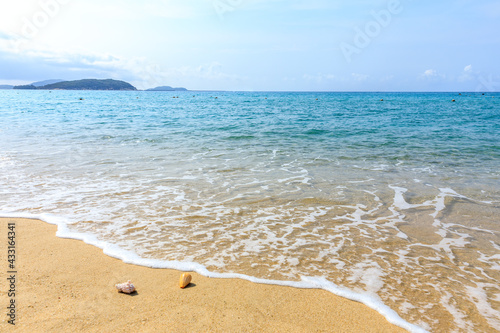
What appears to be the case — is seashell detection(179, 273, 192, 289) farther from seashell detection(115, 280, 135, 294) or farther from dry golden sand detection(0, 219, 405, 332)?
seashell detection(115, 280, 135, 294)

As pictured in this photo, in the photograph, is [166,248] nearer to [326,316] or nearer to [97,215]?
[97,215]

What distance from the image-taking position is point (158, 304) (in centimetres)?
345

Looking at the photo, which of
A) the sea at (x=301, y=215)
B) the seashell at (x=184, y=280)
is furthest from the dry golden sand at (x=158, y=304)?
the sea at (x=301, y=215)

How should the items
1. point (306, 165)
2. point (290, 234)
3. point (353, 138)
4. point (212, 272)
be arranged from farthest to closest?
1. point (353, 138)
2. point (306, 165)
3. point (290, 234)
4. point (212, 272)

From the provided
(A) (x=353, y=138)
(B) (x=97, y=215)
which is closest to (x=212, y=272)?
(B) (x=97, y=215)

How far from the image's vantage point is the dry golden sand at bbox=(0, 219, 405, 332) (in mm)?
3123

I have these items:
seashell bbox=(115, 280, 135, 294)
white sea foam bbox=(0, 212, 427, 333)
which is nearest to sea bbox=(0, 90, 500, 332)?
white sea foam bbox=(0, 212, 427, 333)

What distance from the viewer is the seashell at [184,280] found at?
375 cm

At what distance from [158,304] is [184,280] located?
0.41 m

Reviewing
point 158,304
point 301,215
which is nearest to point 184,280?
point 158,304

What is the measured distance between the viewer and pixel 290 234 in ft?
17.4

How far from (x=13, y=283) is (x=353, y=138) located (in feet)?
50.6

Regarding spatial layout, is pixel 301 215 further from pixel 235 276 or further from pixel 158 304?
pixel 158 304

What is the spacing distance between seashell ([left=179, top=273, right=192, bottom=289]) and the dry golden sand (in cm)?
6
